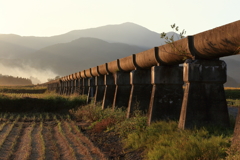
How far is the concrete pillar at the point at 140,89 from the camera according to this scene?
40.4 feet

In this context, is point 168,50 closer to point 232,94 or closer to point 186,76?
point 186,76

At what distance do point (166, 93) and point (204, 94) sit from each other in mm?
2205

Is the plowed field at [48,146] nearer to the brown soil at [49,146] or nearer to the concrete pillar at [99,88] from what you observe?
the brown soil at [49,146]

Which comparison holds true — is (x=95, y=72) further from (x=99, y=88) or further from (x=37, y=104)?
(x=37, y=104)

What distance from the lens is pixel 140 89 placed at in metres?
12.4

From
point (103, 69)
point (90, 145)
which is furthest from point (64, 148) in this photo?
point (103, 69)

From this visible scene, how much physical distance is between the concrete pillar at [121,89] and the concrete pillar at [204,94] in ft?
22.1

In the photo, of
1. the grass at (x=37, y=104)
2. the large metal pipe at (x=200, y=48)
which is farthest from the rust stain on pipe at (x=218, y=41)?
the grass at (x=37, y=104)

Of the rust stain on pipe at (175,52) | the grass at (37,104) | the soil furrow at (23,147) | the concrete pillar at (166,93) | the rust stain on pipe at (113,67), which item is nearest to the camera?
the soil furrow at (23,147)

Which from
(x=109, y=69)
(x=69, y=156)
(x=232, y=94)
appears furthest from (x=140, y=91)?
(x=232, y=94)

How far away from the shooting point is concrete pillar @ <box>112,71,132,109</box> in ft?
48.0

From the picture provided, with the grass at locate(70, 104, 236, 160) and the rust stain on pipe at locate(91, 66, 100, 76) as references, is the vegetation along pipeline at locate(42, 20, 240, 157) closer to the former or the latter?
the grass at locate(70, 104, 236, 160)

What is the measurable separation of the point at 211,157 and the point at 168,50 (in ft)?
13.9

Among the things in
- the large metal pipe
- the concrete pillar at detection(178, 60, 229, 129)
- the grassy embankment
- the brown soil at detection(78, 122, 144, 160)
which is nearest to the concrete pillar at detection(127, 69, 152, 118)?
the large metal pipe
